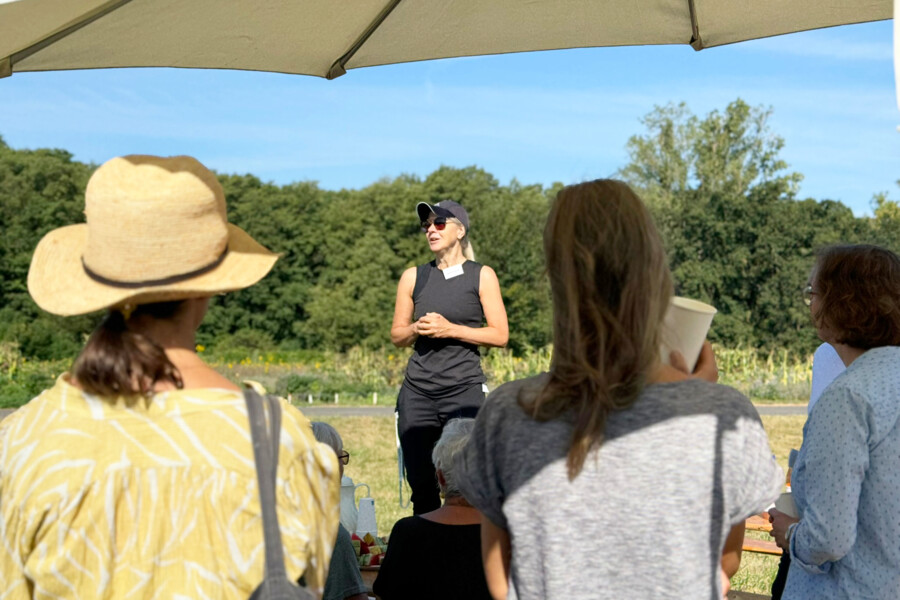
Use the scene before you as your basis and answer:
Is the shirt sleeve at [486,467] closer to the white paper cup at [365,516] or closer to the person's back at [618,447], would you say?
the person's back at [618,447]

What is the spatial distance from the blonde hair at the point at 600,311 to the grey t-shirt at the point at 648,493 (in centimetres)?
3

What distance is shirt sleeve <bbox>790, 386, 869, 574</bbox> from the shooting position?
2.24m

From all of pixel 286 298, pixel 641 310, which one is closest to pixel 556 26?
pixel 641 310

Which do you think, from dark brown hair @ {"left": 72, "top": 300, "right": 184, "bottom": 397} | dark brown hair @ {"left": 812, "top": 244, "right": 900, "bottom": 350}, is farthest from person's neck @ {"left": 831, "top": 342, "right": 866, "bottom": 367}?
dark brown hair @ {"left": 72, "top": 300, "right": 184, "bottom": 397}

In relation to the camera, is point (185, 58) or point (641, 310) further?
point (185, 58)

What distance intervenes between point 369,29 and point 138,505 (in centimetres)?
257

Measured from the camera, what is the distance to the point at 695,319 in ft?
5.82

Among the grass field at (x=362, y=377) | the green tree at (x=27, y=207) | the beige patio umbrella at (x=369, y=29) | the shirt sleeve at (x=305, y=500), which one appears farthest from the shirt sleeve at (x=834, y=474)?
the green tree at (x=27, y=207)

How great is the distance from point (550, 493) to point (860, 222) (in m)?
35.6

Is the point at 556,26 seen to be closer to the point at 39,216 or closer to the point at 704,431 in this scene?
the point at 704,431

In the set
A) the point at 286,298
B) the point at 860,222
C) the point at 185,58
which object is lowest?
the point at 286,298

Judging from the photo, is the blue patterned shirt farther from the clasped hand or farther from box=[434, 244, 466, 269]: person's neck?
box=[434, 244, 466, 269]: person's neck

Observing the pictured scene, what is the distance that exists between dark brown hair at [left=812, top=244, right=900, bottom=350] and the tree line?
2662 centimetres

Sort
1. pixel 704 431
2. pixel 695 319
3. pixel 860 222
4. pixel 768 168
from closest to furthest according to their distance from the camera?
pixel 704 431
pixel 695 319
pixel 860 222
pixel 768 168
